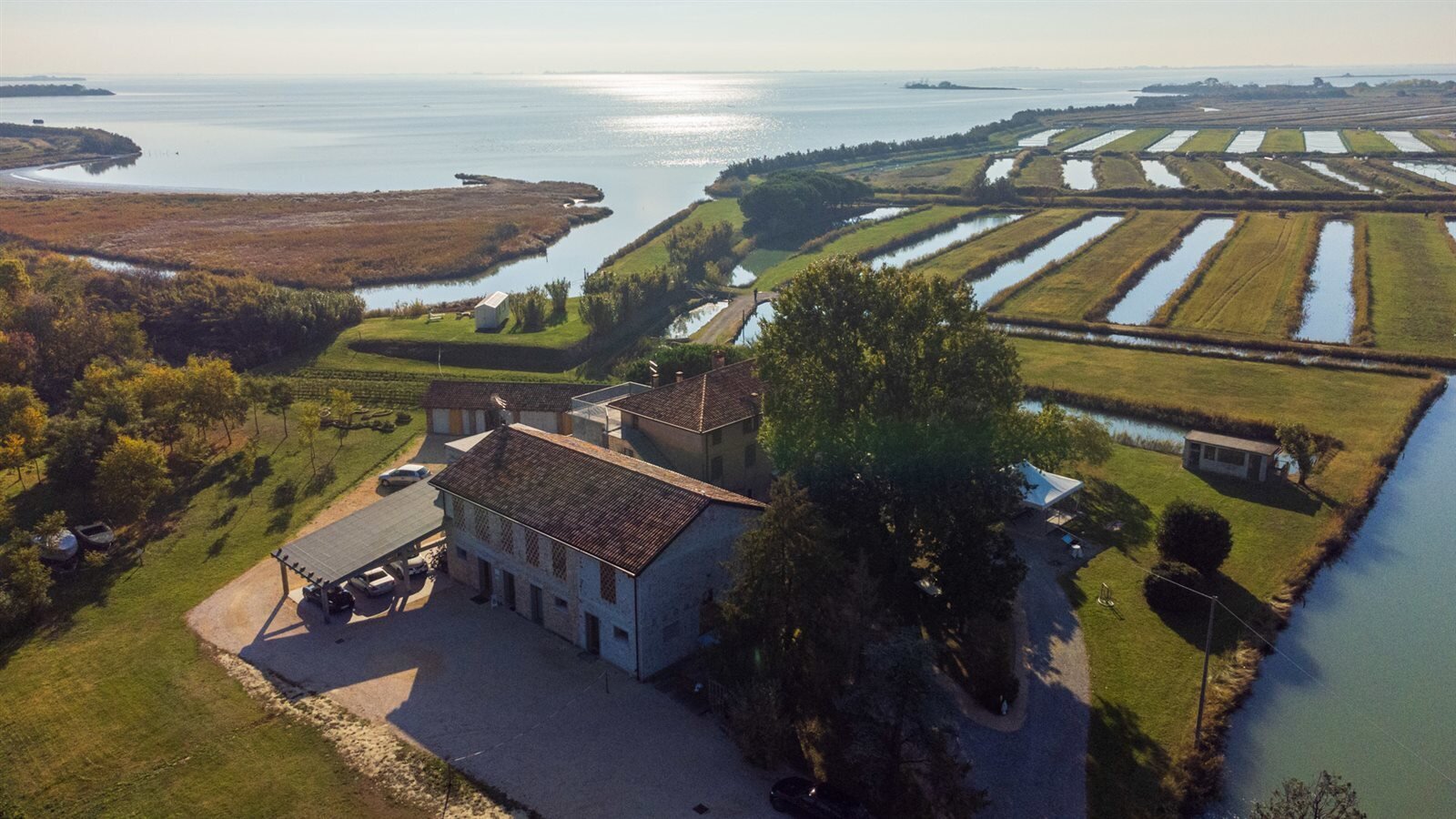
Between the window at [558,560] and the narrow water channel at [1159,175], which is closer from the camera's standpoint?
the window at [558,560]

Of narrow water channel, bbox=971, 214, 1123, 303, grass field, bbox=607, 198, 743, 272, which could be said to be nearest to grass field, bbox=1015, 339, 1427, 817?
narrow water channel, bbox=971, 214, 1123, 303

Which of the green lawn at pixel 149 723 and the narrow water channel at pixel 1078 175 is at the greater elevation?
the narrow water channel at pixel 1078 175

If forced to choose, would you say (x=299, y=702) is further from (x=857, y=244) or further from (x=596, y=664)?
(x=857, y=244)

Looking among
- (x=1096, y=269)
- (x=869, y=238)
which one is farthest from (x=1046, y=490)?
(x=869, y=238)

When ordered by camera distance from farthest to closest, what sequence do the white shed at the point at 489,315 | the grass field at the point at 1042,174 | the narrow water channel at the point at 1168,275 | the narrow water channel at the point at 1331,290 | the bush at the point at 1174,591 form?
the grass field at the point at 1042,174 → the narrow water channel at the point at 1168,275 → the white shed at the point at 489,315 → the narrow water channel at the point at 1331,290 → the bush at the point at 1174,591

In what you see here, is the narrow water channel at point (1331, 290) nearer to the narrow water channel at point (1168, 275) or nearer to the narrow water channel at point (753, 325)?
the narrow water channel at point (1168, 275)

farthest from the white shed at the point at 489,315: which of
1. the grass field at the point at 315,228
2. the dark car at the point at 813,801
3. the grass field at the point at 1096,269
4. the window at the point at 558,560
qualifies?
the dark car at the point at 813,801

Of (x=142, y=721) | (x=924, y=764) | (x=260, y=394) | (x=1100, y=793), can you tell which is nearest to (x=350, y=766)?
(x=142, y=721)
